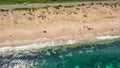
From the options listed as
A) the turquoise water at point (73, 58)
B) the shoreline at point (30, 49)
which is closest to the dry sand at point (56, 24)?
the shoreline at point (30, 49)

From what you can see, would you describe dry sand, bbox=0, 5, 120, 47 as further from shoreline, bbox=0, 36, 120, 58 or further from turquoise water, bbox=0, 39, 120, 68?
turquoise water, bbox=0, 39, 120, 68

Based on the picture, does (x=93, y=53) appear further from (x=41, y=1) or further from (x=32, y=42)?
(x=41, y=1)

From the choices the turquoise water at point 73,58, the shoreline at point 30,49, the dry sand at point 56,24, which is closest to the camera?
the turquoise water at point 73,58

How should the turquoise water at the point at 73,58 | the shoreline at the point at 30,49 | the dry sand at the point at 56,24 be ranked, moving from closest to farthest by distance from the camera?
the turquoise water at the point at 73,58 → the shoreline at the point at 30,49 → the dry sand at the point at 56,24

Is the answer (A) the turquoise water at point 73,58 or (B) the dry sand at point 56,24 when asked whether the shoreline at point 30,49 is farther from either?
(B) the dry sand at point 56,24

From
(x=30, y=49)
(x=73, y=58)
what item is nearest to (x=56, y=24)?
(x=30, y=49)

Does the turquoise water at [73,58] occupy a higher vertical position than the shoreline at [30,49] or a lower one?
lower

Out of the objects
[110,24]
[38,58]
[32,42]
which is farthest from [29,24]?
[110,24]
